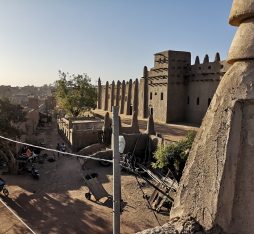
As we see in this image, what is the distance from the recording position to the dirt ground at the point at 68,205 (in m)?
12.5

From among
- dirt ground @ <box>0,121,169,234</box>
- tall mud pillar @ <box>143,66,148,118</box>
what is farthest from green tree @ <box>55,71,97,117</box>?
dirt ground @ <box>0,121,169,234</box>

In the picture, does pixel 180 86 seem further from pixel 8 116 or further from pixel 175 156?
pixel 8 116

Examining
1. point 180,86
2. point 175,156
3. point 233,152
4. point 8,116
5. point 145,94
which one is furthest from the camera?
point 145,94

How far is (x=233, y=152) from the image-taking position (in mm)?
3145

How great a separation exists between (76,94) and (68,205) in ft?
92.6

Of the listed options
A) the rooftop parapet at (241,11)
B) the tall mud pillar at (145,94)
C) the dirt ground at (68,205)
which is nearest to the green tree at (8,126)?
the dirt ground at (68,205)

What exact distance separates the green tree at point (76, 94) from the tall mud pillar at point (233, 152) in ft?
127

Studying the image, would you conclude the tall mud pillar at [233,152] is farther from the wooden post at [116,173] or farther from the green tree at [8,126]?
the green tree at [8,126]

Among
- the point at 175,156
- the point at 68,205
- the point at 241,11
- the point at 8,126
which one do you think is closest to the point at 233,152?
the point at 241,11

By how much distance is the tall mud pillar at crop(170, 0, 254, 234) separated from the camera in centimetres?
312

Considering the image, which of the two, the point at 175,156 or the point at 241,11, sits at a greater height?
the point at 241,11

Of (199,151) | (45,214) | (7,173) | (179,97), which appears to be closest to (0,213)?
(45,214)

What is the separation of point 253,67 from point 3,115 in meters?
17.5

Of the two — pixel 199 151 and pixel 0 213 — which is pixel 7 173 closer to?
pixel 0 213
